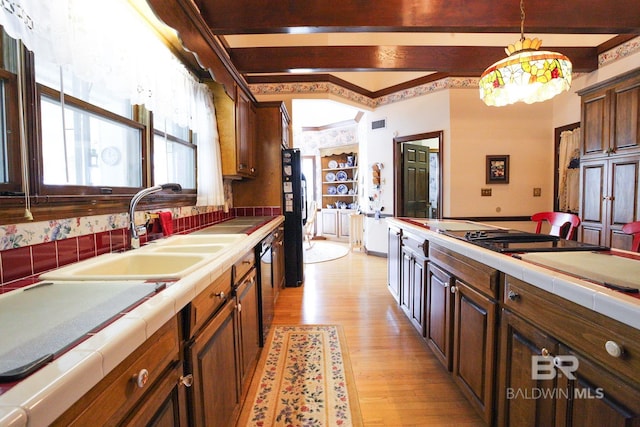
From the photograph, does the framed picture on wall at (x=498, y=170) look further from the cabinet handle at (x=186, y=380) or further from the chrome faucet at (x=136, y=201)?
the cabinet handle at (x=186, y=380)

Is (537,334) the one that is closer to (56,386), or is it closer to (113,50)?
(56,386)

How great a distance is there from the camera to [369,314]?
287 centimetres

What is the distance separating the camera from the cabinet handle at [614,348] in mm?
747

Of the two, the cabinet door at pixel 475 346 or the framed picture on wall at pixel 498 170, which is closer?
the cabinet door at pixel 475 346

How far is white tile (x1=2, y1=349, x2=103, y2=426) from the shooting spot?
15.5 inches

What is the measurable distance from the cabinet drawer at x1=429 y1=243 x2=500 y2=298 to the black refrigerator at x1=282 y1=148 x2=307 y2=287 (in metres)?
2.08

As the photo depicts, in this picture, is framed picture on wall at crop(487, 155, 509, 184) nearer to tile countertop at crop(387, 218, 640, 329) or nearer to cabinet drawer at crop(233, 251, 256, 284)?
tile countertop at crop(387, 218, 640, 329)

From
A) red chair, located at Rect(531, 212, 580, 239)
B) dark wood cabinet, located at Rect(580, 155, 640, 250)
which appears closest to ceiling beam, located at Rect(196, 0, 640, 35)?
dark wood cabinet, located at Rect(580, 155, 640, 250)

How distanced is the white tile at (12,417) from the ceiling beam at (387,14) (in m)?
2.77

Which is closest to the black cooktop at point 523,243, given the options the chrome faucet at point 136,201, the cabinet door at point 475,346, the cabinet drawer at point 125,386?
the cabinet door at point 475,346

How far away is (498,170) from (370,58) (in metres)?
2.45

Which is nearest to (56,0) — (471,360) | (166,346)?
(166,346)

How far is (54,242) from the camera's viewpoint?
3.66ft

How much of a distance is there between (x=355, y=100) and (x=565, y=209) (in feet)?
11.4
